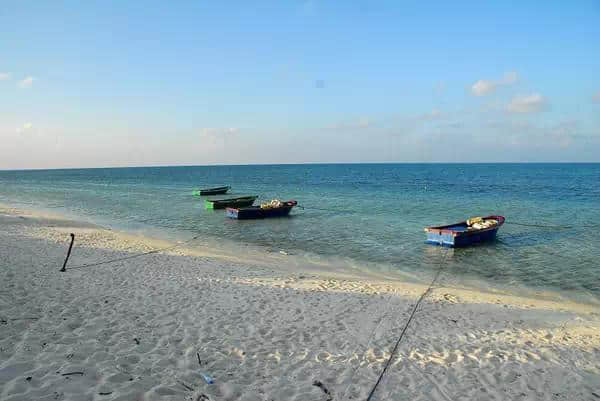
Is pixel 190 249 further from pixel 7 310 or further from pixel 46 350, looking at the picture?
pixel 46 350

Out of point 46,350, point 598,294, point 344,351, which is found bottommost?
point 598,294

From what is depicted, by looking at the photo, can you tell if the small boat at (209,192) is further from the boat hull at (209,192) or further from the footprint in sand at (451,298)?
the footprint in sand at (451,298)

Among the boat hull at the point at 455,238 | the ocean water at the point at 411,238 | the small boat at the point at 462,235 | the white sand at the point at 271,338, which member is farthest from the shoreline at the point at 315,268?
the small boat at the point at 462,235

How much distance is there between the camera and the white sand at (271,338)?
5.77m

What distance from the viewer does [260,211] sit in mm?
30141

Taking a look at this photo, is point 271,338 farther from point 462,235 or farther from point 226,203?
point 226,203

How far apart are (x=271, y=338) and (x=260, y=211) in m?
22.7

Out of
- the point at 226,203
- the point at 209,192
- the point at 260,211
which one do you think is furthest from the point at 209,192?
the point at 260,211

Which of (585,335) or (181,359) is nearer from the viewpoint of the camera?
(181,359)

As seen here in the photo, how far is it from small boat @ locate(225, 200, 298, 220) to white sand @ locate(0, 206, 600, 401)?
1644cm

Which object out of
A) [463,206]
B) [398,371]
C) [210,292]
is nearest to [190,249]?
[210,292]

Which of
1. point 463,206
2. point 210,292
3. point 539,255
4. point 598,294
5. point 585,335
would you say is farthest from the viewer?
point 463,206

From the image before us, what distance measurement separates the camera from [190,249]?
1808 cm

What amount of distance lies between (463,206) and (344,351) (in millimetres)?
36192
